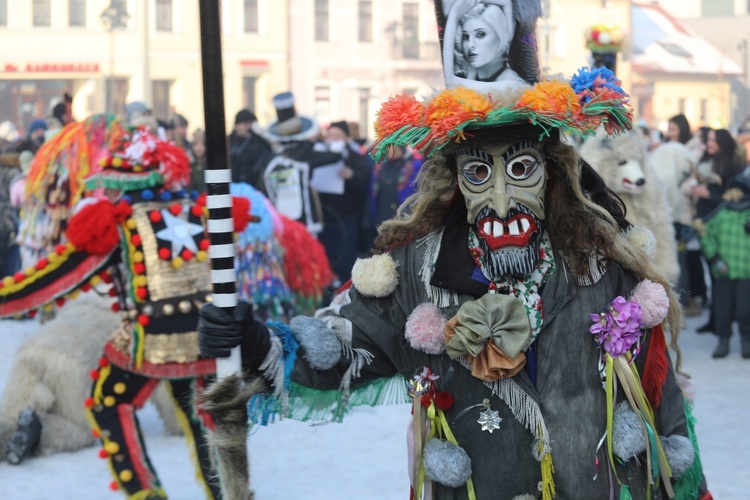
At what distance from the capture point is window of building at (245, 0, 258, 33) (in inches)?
1421

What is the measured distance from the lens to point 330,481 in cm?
570

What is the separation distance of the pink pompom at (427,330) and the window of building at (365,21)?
121 ft

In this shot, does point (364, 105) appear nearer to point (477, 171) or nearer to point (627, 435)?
point (477, 171)

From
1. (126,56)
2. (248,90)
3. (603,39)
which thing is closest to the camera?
(603,39)

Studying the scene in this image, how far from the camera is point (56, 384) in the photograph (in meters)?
6.09

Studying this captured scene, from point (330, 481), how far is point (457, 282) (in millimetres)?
3013

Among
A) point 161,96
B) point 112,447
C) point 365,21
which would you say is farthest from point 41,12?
point 112,447

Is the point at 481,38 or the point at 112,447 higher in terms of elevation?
the point at 481,38

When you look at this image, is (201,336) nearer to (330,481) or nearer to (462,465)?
(462,465)

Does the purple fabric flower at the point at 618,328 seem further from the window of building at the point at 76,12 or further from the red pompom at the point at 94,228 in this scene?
the window of building at the point at 76,12

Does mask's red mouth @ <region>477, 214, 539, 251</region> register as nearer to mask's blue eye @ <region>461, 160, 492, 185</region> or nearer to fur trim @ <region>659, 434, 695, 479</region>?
mask's blue eye @ <region>461, 160, 492, 185</region>

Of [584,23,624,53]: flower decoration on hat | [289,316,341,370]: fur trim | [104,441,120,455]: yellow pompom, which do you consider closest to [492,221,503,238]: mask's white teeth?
[289,316,341,370]: fur trim

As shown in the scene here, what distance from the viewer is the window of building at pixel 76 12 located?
32938mm

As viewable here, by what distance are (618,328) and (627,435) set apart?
275 millimetres
